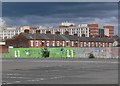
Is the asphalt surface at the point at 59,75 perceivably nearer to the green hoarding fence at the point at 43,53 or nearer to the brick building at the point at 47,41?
the green hoarding fence at the point at 43,53

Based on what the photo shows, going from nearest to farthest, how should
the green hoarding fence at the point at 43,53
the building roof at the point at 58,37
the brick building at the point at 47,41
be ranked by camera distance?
the green hoarding fence at the point at 43,53, the brick building at the point at 47,41, the building roof at the point at 58,37

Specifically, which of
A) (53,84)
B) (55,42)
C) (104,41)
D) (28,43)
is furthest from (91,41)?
(53,84)

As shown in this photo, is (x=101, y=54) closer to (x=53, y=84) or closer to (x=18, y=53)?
(x=18, y=53)

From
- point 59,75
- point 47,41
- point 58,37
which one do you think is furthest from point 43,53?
point 59,75

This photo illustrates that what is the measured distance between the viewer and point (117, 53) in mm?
82375

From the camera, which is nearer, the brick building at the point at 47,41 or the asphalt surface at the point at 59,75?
the asphalt surface at the point at 59,75

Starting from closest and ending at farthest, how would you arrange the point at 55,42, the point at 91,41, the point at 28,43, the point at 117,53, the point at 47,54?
the point at 117,53 < the point at 47,54 < the point at 28,43 < the point at 55,42 < the point at 91,41

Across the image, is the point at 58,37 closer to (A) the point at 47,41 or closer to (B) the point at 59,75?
(A) the point at 47,41

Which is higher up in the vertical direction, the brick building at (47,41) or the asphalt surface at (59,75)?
the asphalt surface at (59,75)

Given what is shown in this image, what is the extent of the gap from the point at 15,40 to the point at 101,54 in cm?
6133

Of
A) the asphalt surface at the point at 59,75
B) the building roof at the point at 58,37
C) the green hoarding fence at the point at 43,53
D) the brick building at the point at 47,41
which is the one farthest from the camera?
the building roof at the point at 58,37

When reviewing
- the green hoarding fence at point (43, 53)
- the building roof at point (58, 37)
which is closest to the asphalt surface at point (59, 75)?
the green hoarding fence at point (43, 53)

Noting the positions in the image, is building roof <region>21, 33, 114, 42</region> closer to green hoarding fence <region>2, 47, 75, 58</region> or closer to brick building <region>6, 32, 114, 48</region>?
brick building <region>6, 32, 114, 48</region>

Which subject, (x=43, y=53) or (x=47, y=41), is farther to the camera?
(x=47, y=41)
